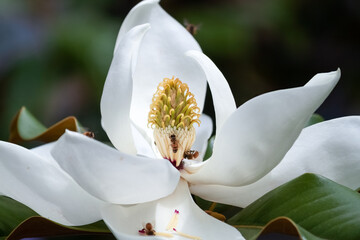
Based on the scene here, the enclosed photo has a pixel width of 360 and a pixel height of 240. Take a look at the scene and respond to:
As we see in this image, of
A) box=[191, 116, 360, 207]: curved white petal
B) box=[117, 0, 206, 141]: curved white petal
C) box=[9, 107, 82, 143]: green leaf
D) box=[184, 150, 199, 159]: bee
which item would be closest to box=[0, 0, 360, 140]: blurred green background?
box=[9, 107, 82, 143]: green leaf

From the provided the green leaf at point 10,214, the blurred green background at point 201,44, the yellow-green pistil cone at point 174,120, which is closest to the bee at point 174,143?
the yellow-green pistil cone at point 174,120

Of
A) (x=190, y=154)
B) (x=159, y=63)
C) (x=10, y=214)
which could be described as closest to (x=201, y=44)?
(x=159, y=63)

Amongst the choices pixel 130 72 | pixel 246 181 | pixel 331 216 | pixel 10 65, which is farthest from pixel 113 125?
pixel 10 65

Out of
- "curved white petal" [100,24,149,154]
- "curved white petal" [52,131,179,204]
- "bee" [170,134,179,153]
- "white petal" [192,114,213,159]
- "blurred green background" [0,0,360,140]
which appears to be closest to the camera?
"curved white petal" [52,131,179,204]

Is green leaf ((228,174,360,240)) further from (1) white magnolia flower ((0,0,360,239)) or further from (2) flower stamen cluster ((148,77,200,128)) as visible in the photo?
(2) flower stamen cluster ((148,77,200,128))

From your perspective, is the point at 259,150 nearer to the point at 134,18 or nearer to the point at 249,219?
the point at 249,219
